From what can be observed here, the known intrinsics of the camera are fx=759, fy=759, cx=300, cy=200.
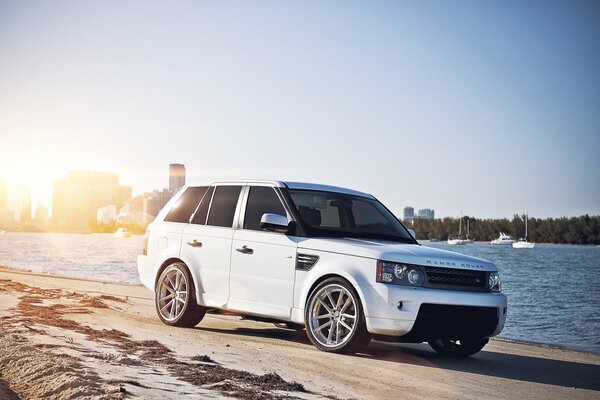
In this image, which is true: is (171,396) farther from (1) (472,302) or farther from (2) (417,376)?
(1) (472,302)

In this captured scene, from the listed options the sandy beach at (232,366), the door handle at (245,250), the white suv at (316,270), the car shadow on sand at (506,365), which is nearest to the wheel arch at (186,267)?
the white suv at (316,270)

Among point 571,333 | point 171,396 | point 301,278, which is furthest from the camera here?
point 571,333

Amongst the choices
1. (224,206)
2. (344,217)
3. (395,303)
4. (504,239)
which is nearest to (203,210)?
(224,206)

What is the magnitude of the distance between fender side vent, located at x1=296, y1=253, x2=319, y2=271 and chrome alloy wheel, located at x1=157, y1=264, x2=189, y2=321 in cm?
207

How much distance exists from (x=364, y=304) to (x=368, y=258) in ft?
1.60

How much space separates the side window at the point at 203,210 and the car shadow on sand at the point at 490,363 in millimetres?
1475

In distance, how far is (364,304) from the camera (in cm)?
798

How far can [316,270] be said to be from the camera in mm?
8484

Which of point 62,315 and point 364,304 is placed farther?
point 62,315

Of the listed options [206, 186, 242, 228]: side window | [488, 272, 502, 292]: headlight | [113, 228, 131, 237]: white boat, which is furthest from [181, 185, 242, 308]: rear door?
[113, 228, 131, 237]: white boat

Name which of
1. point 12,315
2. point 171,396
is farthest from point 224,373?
point 12,315

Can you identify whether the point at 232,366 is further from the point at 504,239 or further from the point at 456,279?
the point at 504,239

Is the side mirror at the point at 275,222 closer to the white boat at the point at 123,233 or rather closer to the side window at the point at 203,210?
the side window at the point at 203,210

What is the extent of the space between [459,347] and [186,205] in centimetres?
421
